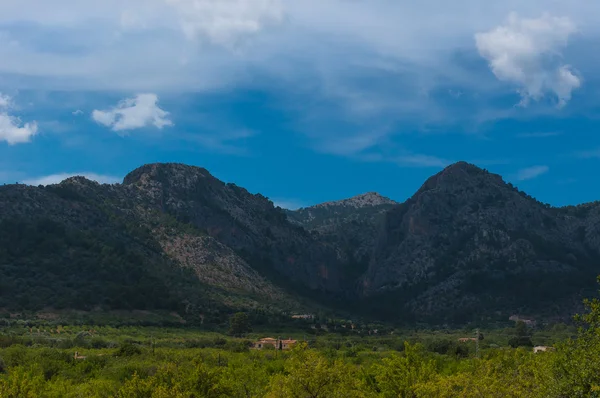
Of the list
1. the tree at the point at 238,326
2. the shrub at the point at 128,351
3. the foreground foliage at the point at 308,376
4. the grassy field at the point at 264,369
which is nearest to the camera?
the foreground foliage at the point at 308,376

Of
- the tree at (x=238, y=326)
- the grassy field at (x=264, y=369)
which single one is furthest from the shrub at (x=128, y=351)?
the tree at (x=238, y=326)

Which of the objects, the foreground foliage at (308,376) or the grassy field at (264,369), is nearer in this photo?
the foreground foliage at (308,376)

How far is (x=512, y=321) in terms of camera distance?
197 meters

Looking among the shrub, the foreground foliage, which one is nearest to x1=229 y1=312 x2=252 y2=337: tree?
the foreground foliage

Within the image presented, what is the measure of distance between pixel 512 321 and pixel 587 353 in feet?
598

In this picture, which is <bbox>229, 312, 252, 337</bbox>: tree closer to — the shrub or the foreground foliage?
the foreground foliage

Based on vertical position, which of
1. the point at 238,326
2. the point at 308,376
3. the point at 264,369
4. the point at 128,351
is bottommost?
the point at 264,369

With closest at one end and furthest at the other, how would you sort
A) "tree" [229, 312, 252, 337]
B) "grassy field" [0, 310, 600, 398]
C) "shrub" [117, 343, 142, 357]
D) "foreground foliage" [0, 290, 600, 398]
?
"foreground foliage" [0, 290, 600, 398] → "grassy field" [0, 310, 600, 398] → "shrub" [117, 343, 142, 357] → "tree" [229, 312, 252, 337]

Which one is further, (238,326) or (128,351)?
(238,326)

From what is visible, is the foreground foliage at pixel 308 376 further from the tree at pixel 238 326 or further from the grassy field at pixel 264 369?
the tree at pixel 238 326

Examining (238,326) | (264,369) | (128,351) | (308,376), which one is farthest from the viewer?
(238,326)

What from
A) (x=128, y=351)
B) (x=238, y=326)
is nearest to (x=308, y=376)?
(x=128, y=351)

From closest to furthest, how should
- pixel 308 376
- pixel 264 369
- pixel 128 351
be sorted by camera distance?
pixel 308 376, pixel 264 369, pixel 128 351

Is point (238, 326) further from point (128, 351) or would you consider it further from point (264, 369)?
point (264, 369)
